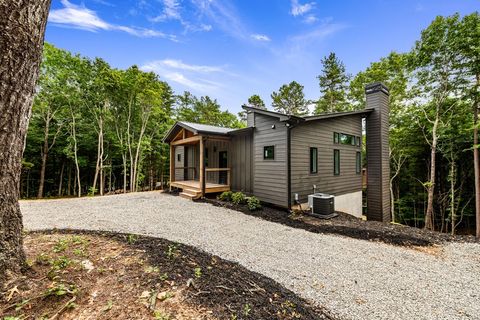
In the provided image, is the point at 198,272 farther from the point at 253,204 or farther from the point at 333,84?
the point at 333,84

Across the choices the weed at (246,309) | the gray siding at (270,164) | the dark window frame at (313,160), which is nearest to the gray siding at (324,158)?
the dark window frame at (313,160)

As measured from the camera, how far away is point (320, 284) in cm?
298

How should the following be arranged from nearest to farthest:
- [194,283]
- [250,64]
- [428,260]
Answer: [194,283], [428,260], [250,64]

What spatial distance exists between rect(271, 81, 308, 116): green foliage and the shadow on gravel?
21.4 m

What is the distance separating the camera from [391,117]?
13.0 metres

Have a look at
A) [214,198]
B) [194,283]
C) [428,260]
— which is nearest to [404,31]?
[428,260]

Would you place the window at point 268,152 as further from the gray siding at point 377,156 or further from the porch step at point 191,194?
the gray siding at point 377,156

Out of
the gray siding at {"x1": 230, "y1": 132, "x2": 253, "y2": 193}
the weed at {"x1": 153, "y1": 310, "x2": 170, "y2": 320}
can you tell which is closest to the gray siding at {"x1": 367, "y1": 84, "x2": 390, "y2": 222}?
the gray siding at {"x1": 230, "y1": 132, "x2": 253, "y2": 193}

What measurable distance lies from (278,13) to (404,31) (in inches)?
244

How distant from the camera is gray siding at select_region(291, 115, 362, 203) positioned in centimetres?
742

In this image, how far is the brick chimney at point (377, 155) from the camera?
31.6 feet

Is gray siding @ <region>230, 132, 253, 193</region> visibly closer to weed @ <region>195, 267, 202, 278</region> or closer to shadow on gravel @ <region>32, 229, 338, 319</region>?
shadow on gravel @ <region>32, 229, 338, 319</region>

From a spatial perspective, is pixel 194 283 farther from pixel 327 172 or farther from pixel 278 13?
pixel 278 13

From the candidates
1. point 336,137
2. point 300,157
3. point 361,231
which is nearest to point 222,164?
point 300,157
